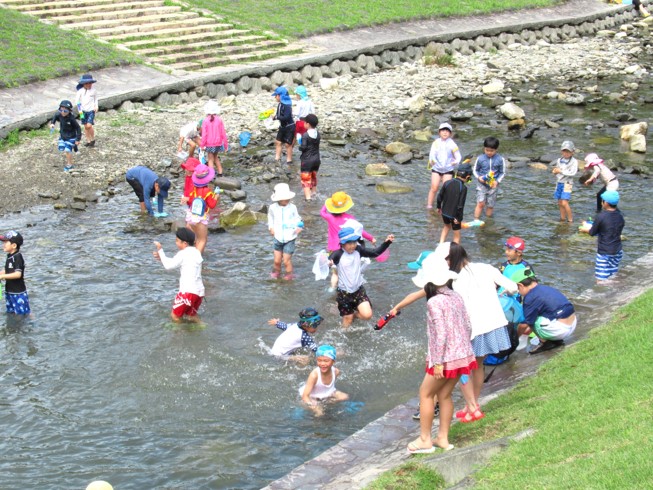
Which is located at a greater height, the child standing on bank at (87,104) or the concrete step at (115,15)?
the concrete step at (115,15)

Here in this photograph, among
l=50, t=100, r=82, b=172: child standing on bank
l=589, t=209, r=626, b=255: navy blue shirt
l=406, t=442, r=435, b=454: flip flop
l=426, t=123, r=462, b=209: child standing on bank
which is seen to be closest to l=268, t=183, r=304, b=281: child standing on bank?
l=426, t=123, r=462, b=209: child standing on bank

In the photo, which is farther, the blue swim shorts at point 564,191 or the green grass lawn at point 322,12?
the green grass lawn at point 322,12

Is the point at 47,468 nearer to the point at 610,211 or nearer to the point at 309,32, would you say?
the point at 610,211

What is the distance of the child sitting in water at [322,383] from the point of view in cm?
1021

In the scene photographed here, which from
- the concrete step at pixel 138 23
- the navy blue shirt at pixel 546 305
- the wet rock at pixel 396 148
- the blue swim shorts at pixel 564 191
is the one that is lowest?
the wet rock at pixel 396 148

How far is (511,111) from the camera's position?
1034 inches

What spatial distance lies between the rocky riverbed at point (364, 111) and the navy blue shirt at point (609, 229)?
28.4ft

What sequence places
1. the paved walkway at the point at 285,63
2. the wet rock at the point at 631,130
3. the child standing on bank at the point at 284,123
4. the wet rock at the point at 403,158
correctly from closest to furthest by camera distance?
1. the child standing on bank at the point at 284,123
2. the wet rock at the point at 403,158
3. the paved walkway at the point at 285,63
4. the wet rock at the point at 631,130

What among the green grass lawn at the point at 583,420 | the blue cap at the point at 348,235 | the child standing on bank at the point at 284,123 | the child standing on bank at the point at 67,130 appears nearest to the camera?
the green grass lawn at the point at 583,420

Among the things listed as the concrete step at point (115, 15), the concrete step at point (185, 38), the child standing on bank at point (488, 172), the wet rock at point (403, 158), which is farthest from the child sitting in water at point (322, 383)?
the concrete step at point (115, 15)

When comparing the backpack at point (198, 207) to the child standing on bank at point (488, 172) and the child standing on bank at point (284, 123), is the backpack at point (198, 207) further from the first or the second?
the child standing on bank at point (284, 123)

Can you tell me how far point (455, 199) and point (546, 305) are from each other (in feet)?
15.4

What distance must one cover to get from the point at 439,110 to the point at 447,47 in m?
10.5

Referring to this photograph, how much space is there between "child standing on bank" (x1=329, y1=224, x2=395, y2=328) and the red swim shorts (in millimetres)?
2015
